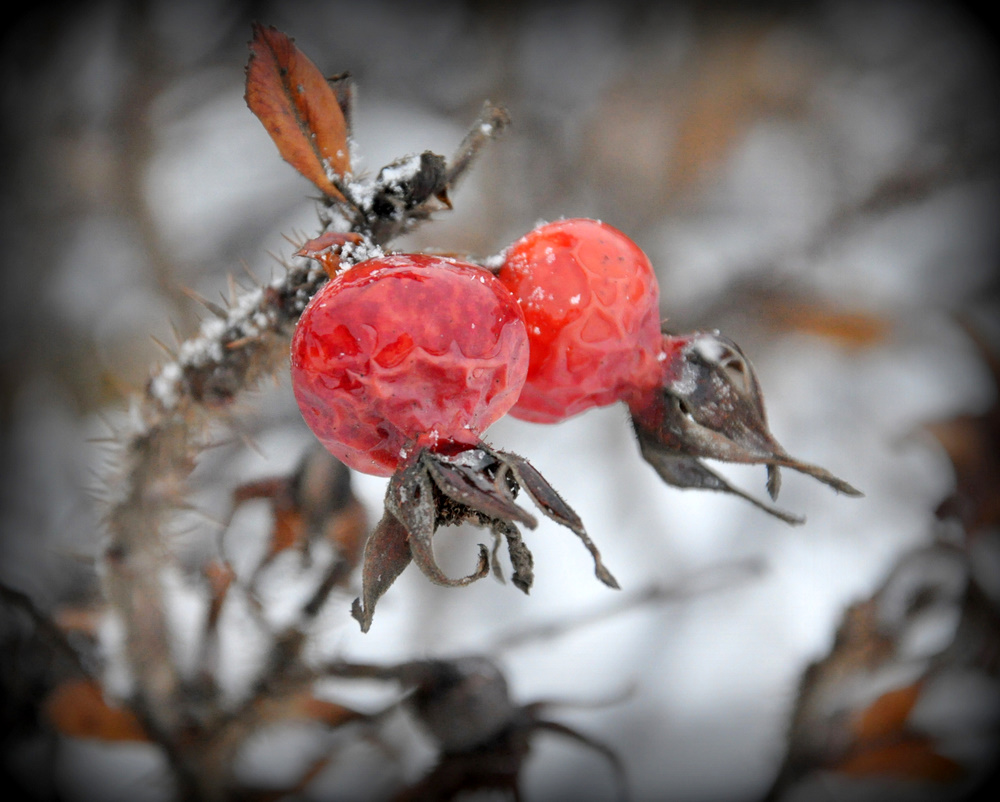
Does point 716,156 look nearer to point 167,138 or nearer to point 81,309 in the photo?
point 167,138

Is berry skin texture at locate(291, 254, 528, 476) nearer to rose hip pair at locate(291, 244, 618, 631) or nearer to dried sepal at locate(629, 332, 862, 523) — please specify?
rose hip pair at locate(291, 244, 618, 631)

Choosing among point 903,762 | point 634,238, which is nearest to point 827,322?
point 634,238

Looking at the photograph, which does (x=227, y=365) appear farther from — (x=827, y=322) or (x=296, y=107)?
(x=827, y=322)

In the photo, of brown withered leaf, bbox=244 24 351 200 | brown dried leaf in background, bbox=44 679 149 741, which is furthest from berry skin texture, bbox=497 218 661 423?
brown dried leaf in background, bbox=44 679 149 741

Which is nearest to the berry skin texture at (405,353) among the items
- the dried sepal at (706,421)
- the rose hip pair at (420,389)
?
the rose hip pair at (420,389)

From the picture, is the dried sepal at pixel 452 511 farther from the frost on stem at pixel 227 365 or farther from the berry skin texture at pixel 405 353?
the frost on stem at pixel 227 365
